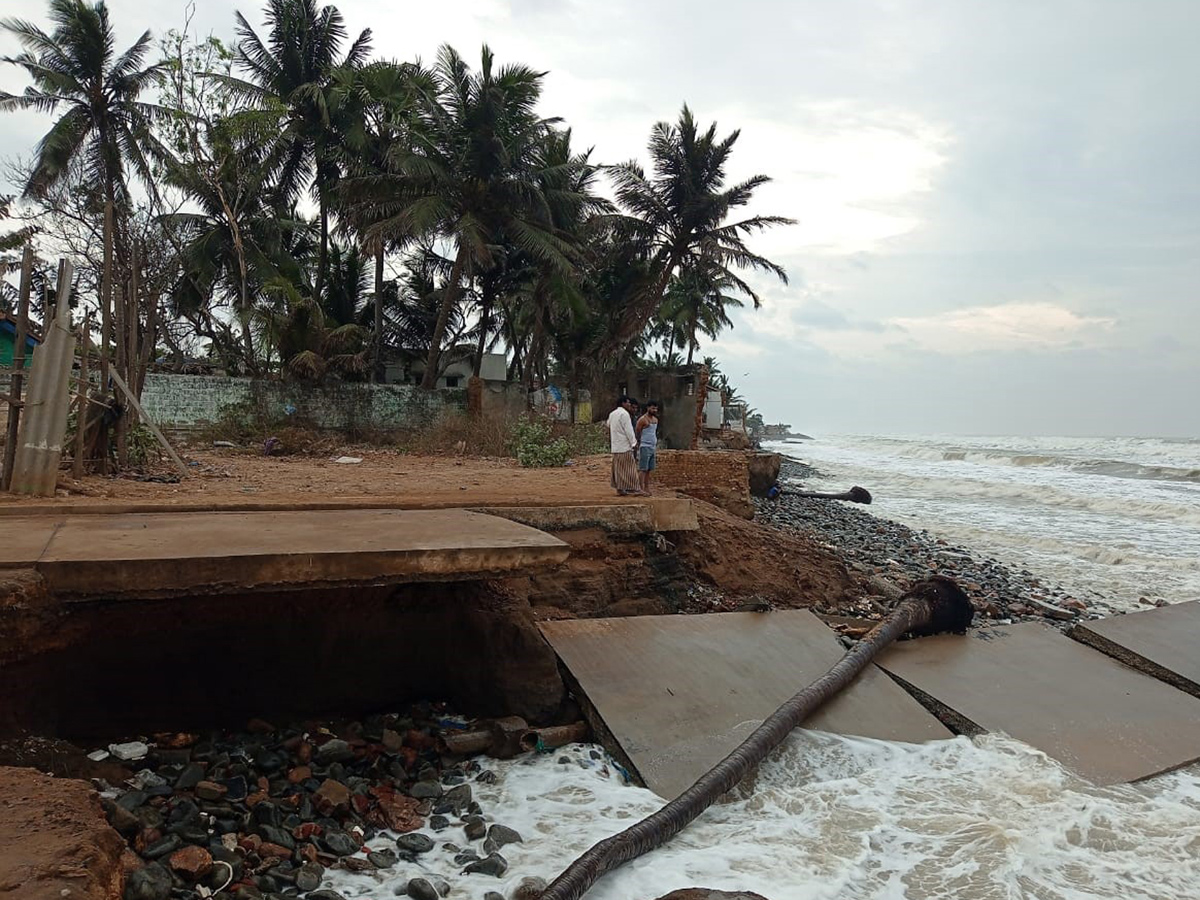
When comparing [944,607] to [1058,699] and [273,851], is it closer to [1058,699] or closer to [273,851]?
[1058,699]

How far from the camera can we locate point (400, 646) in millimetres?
4422

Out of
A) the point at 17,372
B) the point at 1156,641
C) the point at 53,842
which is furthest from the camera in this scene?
the point at 17,372

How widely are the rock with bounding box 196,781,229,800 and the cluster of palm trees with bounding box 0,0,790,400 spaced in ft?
51.8

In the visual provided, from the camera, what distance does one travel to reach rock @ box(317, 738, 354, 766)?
3.64 meters

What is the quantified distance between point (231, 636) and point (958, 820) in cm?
366

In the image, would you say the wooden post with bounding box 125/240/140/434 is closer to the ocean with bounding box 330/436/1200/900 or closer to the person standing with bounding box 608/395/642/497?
the person standing with bounding box 608/395/642/497

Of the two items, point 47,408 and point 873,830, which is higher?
point 47,408

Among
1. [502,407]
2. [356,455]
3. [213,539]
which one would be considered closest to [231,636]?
[213,539]

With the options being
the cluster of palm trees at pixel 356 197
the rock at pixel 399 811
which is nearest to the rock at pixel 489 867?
the rock at pixel 399 811

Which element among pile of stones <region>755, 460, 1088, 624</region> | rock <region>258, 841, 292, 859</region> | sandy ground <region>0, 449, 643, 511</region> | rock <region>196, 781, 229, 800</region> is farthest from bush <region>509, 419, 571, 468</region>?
rock <region>258, 841, 292, 859</region>

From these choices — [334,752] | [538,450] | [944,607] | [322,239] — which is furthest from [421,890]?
[322,239]

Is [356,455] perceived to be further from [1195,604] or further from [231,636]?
[1195,604]

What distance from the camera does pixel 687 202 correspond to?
25094 millimetres

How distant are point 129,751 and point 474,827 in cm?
165
